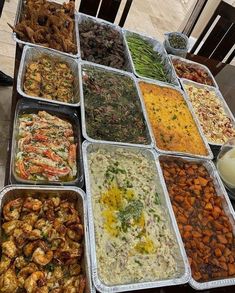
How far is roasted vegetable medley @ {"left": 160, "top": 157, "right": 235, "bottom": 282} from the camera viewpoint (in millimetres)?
1561

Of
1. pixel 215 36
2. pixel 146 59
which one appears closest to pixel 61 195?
pixel 146 59

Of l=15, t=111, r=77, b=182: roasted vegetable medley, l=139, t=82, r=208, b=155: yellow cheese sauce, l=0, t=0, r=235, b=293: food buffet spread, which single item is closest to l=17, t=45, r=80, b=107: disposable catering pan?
l=0, t=0, r=235, b=293: food buffet spread

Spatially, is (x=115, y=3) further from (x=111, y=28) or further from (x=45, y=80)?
(x=45, y=80)

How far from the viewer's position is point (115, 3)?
10.0 feet

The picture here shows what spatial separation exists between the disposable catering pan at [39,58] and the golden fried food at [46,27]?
8 cm

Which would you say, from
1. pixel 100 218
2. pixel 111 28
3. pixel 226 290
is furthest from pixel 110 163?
pixel 111 28

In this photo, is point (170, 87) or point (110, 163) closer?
point (110, 163)

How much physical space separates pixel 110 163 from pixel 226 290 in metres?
0.93

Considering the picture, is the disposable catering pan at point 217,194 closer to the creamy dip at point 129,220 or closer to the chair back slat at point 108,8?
the creamy dip at point 129,220

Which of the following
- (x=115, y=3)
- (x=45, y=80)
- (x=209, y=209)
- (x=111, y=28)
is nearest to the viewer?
(x=209, y=209)

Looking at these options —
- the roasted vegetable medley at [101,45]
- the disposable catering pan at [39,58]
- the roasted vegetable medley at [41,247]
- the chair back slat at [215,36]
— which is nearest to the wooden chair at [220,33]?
the chair back slat at [215,36]

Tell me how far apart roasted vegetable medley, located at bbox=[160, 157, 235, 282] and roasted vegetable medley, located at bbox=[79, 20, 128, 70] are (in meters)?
1.07

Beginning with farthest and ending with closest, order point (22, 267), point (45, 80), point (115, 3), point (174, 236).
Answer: point (115, 3) → point (45, 80) → point (174, 236) → point (22, 267)

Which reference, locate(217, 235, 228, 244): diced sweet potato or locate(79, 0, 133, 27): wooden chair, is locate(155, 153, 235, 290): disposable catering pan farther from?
locate(79, 0, 133, 27): wooden chair
